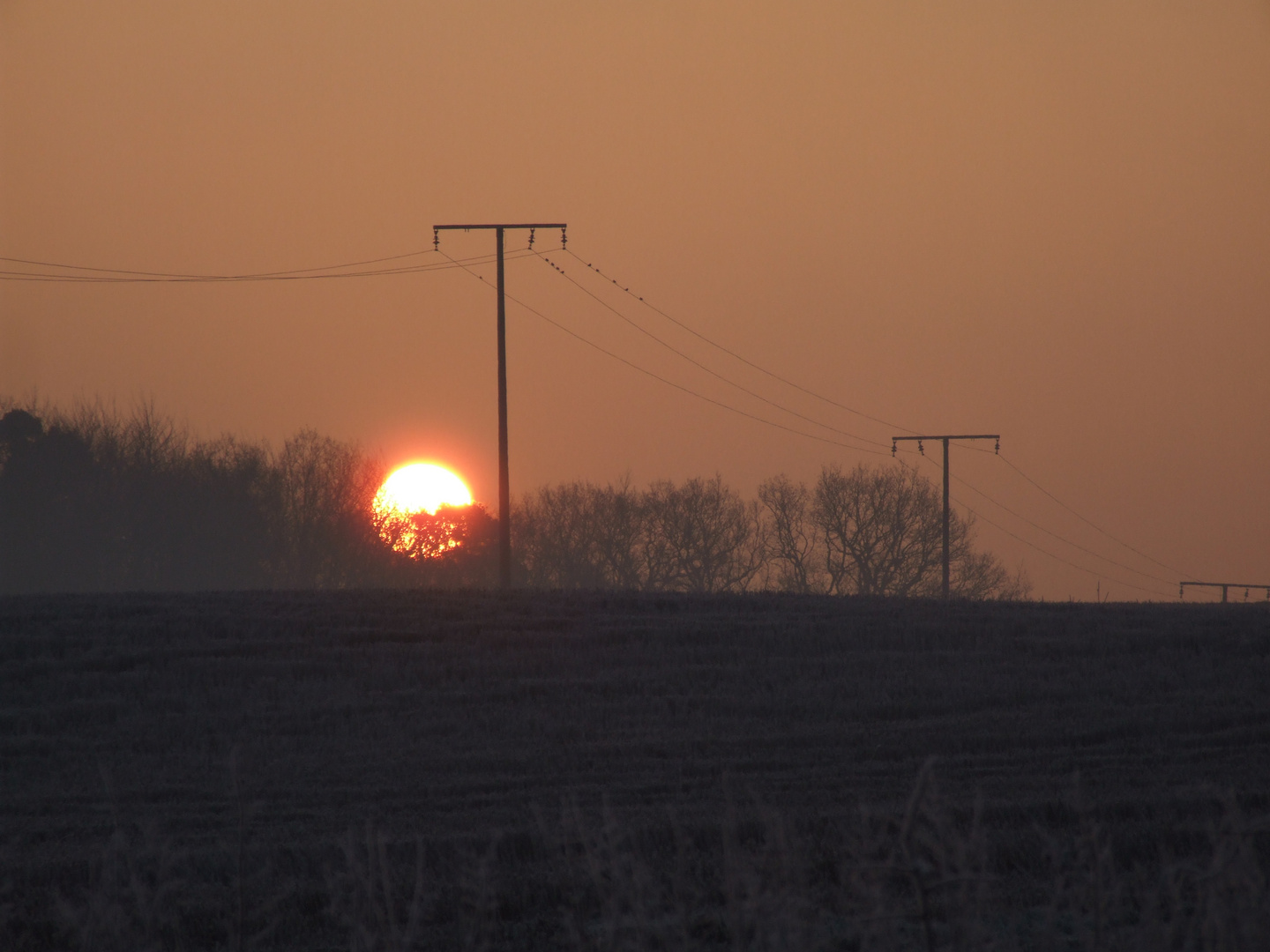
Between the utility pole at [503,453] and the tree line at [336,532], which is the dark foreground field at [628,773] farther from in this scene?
the tree line at [336,532]

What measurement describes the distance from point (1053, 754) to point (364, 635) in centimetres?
1465

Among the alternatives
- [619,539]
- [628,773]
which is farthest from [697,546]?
[628,773]

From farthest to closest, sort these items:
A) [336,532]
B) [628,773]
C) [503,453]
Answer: [336,532], [503,453], [628,773]

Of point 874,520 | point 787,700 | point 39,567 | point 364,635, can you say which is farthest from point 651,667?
point 874,520

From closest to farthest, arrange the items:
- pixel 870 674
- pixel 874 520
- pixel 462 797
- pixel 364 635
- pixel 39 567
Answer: pixel 462 797 → pixel 870 674 → pixel 364 635 → pixel 39 567 → pixel 874 520

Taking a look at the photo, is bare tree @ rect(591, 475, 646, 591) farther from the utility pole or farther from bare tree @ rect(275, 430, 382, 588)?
the utility pole

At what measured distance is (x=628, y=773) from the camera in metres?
14.4

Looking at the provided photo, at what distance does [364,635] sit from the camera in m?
24.6

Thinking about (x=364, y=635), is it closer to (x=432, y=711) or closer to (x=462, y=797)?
(x=432, y=711)

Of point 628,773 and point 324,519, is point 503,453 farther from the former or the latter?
point 324,519

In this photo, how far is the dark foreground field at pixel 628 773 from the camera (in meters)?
5.09

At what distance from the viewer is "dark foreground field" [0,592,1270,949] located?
5090mm

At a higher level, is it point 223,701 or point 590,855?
point 590,855

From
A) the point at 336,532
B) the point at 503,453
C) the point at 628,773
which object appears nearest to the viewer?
the point at 628,773
